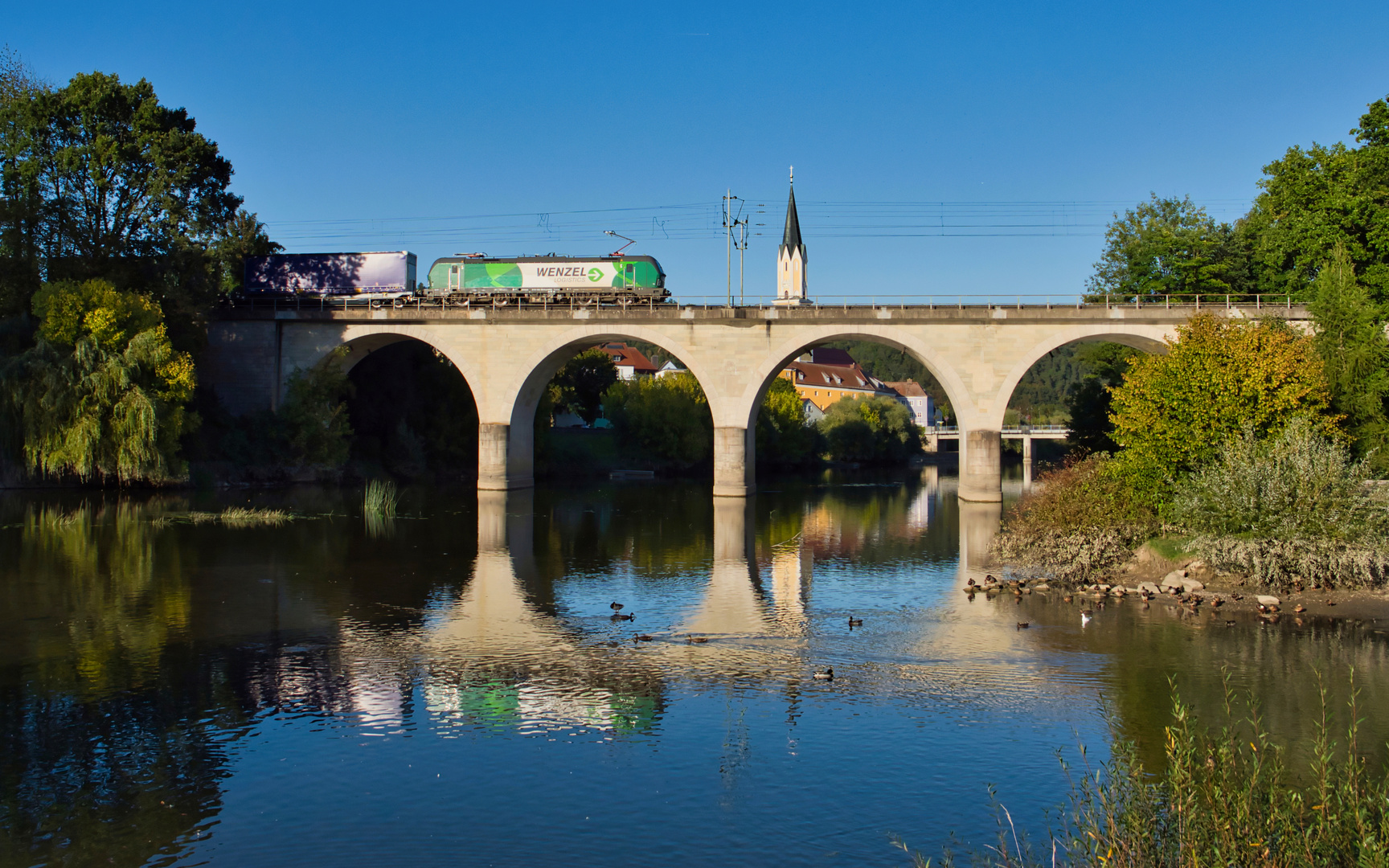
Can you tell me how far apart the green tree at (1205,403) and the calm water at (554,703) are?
4.65 m

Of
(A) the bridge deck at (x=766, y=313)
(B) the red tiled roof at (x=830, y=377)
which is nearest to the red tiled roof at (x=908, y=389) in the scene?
(B) the red tiled roof at (x=830, y=377)

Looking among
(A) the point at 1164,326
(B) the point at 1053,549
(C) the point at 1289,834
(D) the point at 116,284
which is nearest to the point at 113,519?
(D) the point at 116,284

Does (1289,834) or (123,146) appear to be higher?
(123,146)

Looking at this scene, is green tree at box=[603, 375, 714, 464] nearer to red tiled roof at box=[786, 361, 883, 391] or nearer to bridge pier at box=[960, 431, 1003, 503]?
bridge pier at box=[960, 431, 1003, 503]

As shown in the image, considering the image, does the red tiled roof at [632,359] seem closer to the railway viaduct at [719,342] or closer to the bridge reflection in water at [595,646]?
the railway viaduct at [719,342]

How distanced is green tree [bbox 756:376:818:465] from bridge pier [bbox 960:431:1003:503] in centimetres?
2157

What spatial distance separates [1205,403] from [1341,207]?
21.1 metres

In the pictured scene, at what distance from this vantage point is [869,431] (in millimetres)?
73938

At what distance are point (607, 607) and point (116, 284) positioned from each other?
2914 cm

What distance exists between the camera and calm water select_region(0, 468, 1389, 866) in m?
8.91

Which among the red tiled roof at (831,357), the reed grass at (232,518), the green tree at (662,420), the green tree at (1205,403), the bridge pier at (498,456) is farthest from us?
the red tiled roof at (831,357)

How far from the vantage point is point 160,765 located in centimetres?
1009

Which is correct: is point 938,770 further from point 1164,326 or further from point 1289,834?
point 1164,326

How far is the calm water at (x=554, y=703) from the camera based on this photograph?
8.91 meters
